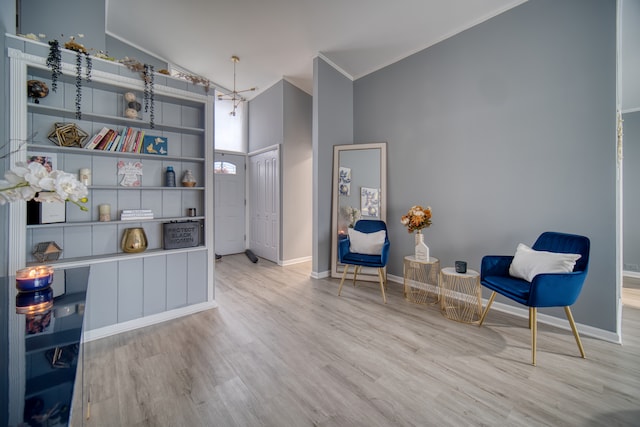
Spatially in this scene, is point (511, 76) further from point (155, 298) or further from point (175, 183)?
point (155, 298)

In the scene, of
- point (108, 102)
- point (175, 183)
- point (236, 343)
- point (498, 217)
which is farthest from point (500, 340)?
point (108, 102)

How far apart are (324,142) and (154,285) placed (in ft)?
9.34

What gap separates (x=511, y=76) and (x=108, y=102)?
13.3 ft

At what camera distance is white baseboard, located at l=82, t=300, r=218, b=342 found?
224 centimetres

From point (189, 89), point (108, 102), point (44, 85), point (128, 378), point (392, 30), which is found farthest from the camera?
point (392, 30)

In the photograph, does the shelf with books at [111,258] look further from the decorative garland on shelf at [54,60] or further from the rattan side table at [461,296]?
the rattan side table at [461,296]

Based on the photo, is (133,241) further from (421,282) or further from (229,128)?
(229,128)

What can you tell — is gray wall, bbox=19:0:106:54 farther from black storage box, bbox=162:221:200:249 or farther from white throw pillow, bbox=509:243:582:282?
white throw pillow, bbox=509:243:582:282

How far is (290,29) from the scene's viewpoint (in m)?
3.46

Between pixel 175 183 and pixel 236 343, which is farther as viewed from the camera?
pixel 175 183

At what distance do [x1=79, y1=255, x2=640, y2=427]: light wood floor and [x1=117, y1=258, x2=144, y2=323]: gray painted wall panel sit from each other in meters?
0.18

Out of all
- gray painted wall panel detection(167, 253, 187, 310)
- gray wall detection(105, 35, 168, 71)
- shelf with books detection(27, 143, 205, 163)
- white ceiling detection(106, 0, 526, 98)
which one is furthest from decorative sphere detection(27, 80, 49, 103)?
gray wall detection(105, 35, 168, 71)

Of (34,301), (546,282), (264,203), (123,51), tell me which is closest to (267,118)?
(264,203)

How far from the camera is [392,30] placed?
10.8 feet
